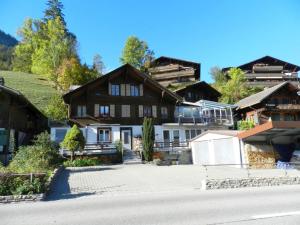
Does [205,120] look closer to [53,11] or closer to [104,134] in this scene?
[104,134]

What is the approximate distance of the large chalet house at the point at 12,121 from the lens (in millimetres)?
25781

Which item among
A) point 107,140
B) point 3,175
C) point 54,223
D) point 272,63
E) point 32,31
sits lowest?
point 54,223

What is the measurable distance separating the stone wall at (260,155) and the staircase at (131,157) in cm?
1100

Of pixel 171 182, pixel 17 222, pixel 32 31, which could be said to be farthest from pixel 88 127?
pixel 32 31

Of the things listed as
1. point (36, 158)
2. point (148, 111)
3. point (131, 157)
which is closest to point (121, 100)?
point (148, 111)

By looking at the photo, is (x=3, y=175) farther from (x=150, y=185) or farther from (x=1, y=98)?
(x=1, y=98)

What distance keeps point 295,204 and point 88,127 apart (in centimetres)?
2586

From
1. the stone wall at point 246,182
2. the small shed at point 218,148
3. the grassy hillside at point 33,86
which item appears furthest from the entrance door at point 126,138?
the stone wall at point 246,182

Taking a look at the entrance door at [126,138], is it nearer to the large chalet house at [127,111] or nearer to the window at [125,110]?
the large chalet house at [127,111]

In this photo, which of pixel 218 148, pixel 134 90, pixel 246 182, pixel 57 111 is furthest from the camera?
pixel 57 111

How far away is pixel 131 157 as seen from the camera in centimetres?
3080

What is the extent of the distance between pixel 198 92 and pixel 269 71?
26719 millimetres

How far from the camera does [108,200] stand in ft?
39.0

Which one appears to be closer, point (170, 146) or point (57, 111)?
point (170, 146)
